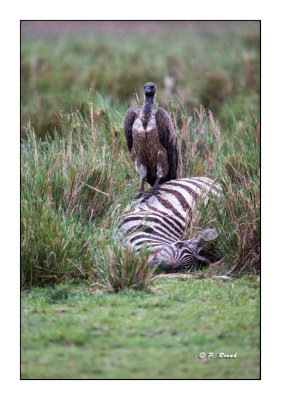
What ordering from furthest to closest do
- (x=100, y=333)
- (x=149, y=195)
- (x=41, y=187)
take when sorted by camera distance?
(x=149, y=195) → (x=41, y=187) → (x=100, y=333)

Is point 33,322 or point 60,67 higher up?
point 60,67

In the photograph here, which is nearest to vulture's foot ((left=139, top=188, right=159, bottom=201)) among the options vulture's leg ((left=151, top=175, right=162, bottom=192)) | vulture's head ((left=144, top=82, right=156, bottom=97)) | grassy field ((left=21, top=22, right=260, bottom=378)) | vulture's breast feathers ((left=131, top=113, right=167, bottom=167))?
vulture's leg ((left=151, top=175, right=162, bottom=192))

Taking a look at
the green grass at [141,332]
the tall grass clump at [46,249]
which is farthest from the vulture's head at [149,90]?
the green grass at [141,332]

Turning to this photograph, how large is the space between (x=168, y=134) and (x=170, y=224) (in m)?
1.15

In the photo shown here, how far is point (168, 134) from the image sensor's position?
7.75m

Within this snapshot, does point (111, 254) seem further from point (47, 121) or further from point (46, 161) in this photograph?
point (47, 121)

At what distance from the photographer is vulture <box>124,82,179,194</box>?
25.3 ft

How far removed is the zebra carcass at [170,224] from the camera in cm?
700

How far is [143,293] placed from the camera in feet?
19.4

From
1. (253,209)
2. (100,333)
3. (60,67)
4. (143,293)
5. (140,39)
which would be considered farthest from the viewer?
(140,39)

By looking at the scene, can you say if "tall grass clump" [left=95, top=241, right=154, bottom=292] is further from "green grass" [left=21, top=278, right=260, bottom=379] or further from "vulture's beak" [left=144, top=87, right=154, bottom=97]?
"vulture's beak" [left=144, top=87, right=154, bottom=97]

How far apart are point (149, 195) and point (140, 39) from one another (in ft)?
44.3

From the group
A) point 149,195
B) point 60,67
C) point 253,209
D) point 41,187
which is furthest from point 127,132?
point 60,67

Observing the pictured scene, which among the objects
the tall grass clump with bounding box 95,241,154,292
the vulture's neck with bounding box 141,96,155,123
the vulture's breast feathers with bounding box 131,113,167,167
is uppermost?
the vulture's neck with bounding box 141,96,155,123
